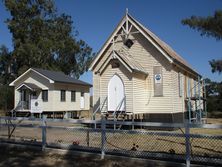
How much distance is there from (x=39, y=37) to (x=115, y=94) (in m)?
33.7

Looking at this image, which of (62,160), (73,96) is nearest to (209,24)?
(62,160)

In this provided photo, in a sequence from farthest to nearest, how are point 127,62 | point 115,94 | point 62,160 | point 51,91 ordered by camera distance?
point 51,91, point 115,94, point 127,62, point 62,160

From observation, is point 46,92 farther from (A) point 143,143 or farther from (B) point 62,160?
(B) point 62,160

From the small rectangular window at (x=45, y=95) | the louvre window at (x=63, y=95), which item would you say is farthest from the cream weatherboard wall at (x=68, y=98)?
the small rectangular window at (x=45, y=95)

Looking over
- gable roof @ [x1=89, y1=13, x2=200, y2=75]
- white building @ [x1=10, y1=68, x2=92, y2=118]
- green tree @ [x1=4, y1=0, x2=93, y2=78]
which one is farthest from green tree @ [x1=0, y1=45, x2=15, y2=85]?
gable roof @ [x1=89, y1=13, x2=200, y2=75]

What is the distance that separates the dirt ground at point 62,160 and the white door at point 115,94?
34.0 ft

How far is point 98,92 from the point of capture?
81.6ft

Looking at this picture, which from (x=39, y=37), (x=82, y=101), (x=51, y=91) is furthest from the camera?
(x=39, y=37)

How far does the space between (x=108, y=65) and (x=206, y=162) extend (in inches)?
554

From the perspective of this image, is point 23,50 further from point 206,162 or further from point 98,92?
point 206,162

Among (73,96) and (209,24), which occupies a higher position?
(209,24)

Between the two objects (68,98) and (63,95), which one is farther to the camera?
(68,98)

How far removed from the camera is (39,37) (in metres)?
53.2

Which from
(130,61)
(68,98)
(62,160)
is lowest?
(62,160)
